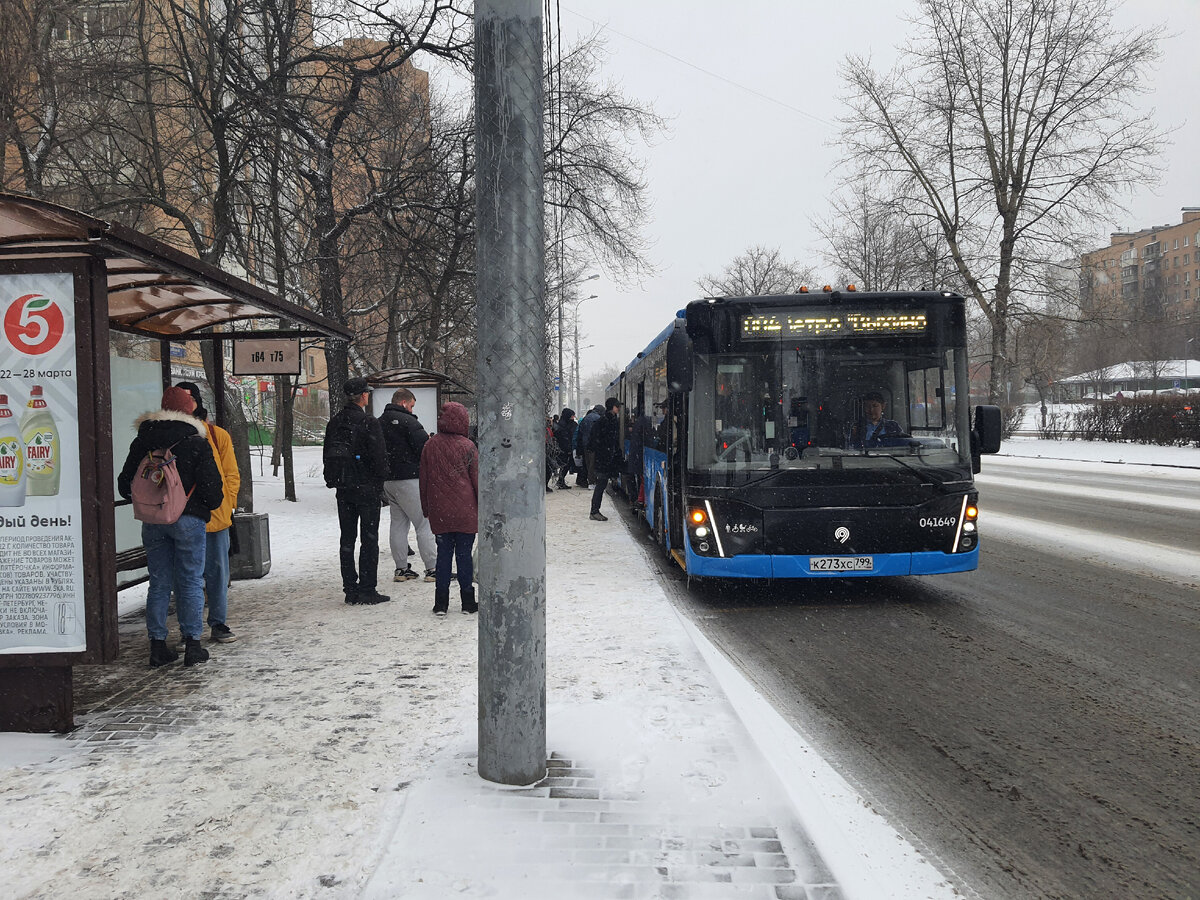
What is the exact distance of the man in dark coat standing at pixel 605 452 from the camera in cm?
1484

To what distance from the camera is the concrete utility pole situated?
3607 mm

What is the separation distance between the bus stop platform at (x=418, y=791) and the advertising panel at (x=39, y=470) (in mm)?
614

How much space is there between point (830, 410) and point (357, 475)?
4.20 m

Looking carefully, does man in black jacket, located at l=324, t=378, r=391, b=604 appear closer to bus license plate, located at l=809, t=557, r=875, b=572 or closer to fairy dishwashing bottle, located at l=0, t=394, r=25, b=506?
fairy dishwashing bottle, located at l=0, t=394, r=25, b=506

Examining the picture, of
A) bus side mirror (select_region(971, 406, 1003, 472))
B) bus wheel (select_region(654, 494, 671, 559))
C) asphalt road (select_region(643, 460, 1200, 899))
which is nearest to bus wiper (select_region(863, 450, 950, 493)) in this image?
bus side mirror (select_region(971, 406, 1003, 472))

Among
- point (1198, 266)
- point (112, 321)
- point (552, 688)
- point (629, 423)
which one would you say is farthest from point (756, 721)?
point (1198, 266)

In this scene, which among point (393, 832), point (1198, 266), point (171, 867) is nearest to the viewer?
point (171, 867)

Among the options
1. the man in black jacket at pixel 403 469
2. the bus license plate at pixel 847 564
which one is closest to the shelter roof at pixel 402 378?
the man in black jacket at pixel 403 469

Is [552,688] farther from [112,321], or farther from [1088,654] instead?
[112,321]

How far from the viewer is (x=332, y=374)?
1519 cm

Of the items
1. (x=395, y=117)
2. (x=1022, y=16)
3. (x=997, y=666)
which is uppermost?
(x=1022, y=16)

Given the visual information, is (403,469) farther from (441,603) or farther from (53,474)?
(53,474)

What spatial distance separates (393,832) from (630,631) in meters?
3.44

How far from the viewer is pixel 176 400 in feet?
19.5
